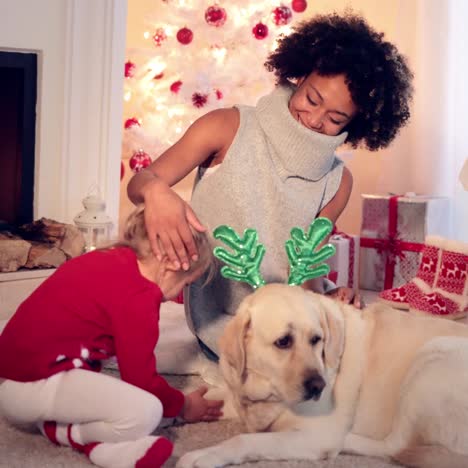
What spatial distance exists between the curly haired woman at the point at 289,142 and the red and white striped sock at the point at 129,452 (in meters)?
0.67

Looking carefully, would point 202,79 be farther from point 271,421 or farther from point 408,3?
point 271,421

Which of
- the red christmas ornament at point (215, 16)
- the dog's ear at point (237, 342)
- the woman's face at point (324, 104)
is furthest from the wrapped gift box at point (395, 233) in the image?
the dog's ear at point (237, 342)

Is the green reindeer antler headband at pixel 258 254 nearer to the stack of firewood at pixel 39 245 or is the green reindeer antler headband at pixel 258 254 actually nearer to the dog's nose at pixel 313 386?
the dog's nose at pixel 313 386

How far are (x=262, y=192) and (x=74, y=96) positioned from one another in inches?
47.0

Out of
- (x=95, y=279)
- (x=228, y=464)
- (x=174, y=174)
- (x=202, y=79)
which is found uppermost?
(x=202, y=79)

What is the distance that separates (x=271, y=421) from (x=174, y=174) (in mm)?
753

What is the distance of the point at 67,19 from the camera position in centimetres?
296

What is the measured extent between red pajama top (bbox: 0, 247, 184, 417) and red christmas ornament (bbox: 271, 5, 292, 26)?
252 cm

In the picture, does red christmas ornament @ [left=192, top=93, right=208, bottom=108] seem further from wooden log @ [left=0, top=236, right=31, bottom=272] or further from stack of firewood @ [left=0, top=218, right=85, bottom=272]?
wooden log @ [left=0, top=236, right=31, bottom=272]

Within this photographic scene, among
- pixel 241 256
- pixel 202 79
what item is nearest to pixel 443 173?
pixel 202 79

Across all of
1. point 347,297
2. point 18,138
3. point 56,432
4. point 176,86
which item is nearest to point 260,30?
point 176,86

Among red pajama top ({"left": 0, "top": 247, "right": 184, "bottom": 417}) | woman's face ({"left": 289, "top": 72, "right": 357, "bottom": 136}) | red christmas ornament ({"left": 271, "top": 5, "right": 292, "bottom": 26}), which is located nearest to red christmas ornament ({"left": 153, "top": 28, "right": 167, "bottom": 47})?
red christmas ornament ({"left": 271, "top": 5, "right": 292, "bottom": 26})

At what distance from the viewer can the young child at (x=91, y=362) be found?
1.46m

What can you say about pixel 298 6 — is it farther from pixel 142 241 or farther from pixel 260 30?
pixel 142 241
